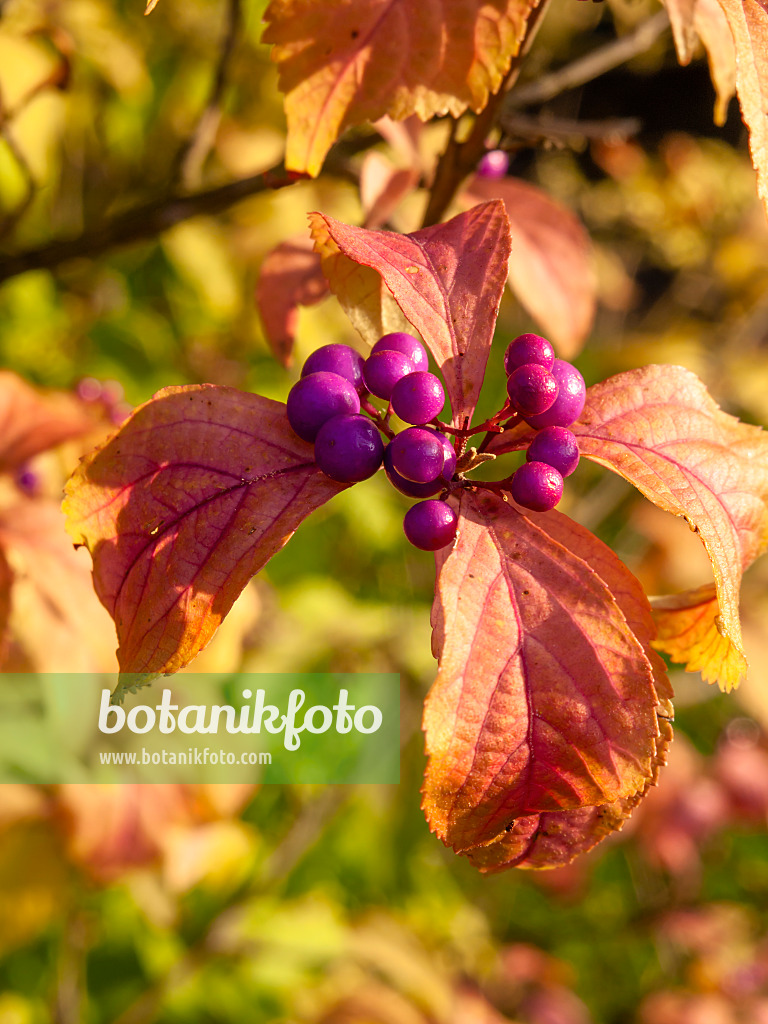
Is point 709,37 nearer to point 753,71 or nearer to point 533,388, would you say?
point 753,71

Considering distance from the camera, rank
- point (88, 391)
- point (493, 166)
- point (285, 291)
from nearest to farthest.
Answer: point (285, 291) → point (493, 166) → point (88, 391)

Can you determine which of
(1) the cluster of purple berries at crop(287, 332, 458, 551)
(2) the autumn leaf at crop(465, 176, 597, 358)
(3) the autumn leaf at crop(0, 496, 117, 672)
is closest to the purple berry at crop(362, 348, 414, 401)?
(1) the cluster of purple berries at crop(287, 332, 458, 551)

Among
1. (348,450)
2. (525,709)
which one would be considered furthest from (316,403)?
(525,709)

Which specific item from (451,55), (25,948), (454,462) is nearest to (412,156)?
(451,55)

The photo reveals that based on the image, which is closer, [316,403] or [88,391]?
[316,403]

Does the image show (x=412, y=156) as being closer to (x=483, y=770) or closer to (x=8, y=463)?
(x=8, y=463)

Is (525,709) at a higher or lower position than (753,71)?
lower
